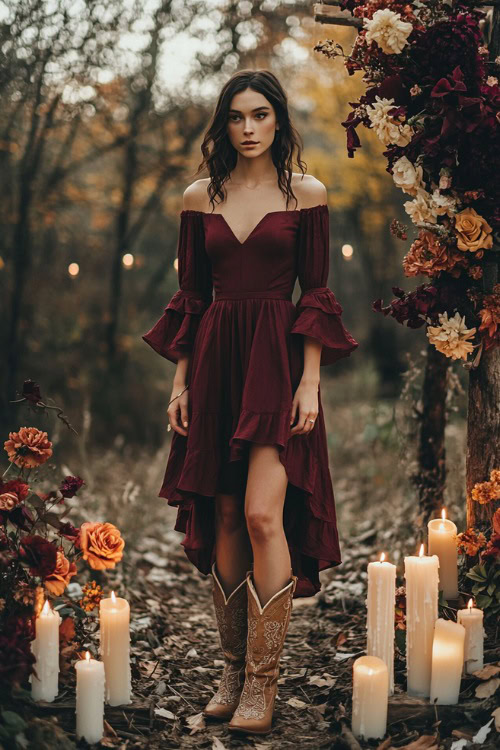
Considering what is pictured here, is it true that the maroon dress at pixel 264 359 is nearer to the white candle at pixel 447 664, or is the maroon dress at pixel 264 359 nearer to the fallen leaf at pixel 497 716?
the white candle at pixel 447 664

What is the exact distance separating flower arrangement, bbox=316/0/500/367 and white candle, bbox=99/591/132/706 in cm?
138

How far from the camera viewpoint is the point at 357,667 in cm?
257

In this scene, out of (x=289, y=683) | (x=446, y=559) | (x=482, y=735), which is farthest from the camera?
(x=289, y=683)

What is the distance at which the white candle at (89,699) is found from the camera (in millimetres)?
2480

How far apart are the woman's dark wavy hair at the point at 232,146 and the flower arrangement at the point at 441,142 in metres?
0.24

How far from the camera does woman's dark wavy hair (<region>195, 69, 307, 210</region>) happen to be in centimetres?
292

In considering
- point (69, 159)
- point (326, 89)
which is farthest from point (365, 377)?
point (69, 159)

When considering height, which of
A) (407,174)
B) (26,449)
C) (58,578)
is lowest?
(58,578)

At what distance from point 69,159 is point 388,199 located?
459 cm

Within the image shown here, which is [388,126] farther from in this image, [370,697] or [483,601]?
[370,697]

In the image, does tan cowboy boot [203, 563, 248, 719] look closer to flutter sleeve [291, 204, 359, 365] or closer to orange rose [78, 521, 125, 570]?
orange rose [78, 521, 125, 570]

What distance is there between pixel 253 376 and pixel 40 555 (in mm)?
877

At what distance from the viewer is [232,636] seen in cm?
299

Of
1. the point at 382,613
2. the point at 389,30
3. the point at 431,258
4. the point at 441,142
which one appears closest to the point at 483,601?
the point at 382,613
